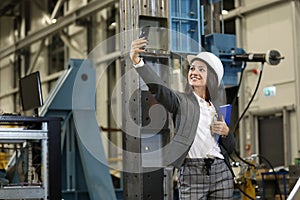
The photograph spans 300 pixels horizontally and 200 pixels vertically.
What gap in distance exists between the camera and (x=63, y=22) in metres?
12.5

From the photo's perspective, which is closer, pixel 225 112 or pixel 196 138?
pixel 196 138

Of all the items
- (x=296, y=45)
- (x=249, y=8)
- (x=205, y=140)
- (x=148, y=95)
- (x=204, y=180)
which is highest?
(x=249, y=8)

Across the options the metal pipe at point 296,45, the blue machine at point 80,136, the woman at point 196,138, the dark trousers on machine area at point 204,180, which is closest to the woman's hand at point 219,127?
the woman at point 196,138

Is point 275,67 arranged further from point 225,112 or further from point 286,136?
point 225,112

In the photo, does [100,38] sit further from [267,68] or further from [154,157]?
[154,157]

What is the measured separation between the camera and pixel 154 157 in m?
3.46

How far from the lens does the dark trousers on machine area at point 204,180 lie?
9.09 ft

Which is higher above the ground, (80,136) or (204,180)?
(80,136)

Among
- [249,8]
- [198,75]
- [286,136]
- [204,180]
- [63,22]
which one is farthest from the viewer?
[63,22]

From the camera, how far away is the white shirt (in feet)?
→ 9.20

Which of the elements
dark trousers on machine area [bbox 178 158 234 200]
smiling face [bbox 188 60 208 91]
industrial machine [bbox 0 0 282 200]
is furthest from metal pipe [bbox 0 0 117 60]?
dark trousers on machine area [bbox 178 158 234 200]

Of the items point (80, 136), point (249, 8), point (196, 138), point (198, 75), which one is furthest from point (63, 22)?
point (196, 138)

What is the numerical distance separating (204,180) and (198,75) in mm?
533

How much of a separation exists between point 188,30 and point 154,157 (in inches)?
42.8
